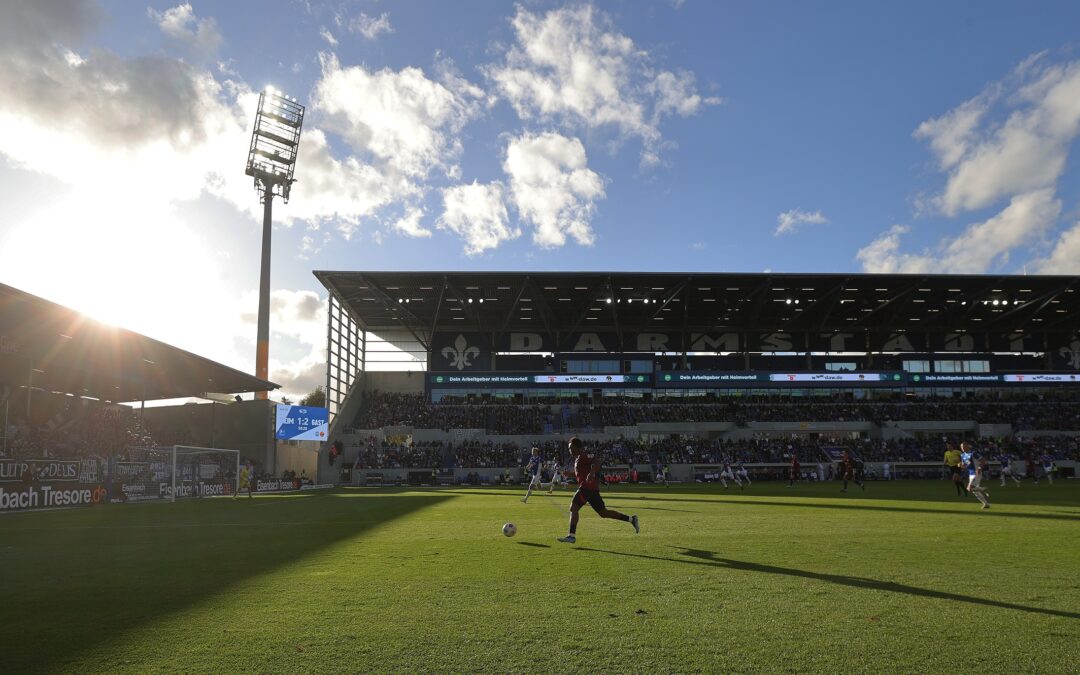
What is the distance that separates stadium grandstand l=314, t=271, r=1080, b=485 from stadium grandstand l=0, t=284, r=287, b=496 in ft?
31.1

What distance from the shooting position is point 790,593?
23.0 feet

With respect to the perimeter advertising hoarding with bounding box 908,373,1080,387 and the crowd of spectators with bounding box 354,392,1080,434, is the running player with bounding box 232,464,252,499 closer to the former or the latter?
the crowd of spectators with bounding box 354,392,1080,434

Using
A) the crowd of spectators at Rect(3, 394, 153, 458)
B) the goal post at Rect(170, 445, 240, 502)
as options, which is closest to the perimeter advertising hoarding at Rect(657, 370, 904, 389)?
the goal post at Rect(170, 445, 240, 502)

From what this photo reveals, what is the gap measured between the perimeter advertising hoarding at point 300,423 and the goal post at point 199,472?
11.5 metres

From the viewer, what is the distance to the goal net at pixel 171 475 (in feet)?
94.3

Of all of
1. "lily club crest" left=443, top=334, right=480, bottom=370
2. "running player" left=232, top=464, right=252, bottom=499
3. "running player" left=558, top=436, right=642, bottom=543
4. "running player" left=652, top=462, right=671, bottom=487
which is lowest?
"running player" left=652, top=462, right=671, bottom=487

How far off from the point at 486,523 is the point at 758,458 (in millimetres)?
44712

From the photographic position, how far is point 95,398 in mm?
47062

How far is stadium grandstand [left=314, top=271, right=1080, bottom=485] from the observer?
2248 inches

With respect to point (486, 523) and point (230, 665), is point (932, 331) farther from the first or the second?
point (230, 665)

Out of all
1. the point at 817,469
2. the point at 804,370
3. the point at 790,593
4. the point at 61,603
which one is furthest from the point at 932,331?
the point at 61,603

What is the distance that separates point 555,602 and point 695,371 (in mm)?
61619

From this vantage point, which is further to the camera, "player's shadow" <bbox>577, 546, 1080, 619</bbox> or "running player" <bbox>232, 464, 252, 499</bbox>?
"running player" <bbox>232, 464, 252, 499</bbox>

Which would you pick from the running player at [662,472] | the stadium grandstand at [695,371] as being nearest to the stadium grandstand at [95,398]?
the stadium grandstand at [695,371]
